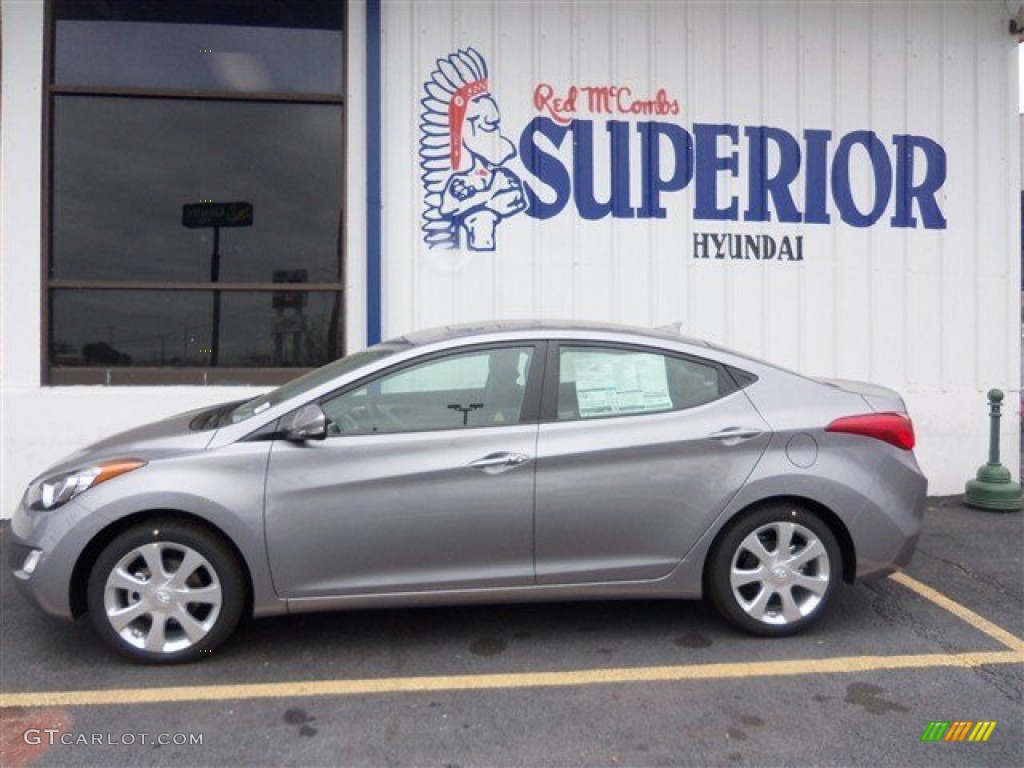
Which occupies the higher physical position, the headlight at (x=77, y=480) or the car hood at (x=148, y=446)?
the car hood at (x=148, y=446)

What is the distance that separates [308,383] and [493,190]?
3.58m

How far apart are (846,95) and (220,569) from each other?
6676 mm

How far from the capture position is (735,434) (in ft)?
12.9

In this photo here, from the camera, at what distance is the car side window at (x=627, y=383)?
3.95 meters

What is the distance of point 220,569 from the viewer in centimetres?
364

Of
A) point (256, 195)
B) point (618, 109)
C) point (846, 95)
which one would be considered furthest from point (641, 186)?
point (256, 195)

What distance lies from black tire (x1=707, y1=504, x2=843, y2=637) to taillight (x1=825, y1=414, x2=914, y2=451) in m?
0.45

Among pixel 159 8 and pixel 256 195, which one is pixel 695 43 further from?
pixel 159 8

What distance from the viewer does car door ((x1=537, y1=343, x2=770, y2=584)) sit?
3.80m

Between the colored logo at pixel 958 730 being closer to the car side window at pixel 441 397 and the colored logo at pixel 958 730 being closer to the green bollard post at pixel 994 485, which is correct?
the car side window at pixel 441 397

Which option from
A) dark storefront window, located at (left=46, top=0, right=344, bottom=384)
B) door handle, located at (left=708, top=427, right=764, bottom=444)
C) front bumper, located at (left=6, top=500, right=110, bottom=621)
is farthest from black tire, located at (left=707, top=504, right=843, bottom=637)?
dark storefront window, located at (left=46, top=0, right=344, bottom=384)

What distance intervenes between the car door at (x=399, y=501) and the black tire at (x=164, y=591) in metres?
0.26

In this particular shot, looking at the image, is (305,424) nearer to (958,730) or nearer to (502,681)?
(502,681)

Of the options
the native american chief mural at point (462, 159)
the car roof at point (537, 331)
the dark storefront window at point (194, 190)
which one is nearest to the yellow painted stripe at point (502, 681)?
the car roof at point (537, 331)
